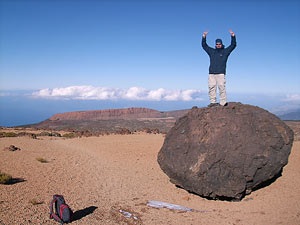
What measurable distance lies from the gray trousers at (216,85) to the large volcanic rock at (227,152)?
551 millimetres

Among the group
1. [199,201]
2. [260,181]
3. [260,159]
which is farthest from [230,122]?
[199,201]

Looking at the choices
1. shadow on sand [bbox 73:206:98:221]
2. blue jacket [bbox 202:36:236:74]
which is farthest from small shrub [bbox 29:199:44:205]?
blue jacket [bbox 202:36:236:74]

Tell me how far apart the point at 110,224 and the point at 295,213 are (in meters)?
5.07

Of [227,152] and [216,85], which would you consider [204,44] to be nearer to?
[216,85]

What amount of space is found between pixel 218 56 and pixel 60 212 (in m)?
7.27

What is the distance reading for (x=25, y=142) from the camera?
16.3 metres

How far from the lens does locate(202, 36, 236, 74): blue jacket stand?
9578 millimetres

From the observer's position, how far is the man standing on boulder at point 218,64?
31.5 ft

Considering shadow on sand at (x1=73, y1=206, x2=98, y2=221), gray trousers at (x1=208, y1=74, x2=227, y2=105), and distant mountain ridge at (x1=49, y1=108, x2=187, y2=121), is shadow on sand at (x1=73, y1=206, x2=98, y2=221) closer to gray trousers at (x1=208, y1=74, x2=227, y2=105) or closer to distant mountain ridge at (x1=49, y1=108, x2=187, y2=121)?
gray trousers at (x1=208, y1=74, x2=227, y2=105)

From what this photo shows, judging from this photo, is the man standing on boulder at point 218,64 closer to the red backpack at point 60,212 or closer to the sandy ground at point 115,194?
the sandy ground at point 115,194

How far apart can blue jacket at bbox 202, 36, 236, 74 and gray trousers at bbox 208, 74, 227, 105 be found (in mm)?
190

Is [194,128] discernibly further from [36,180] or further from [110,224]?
[36,180]

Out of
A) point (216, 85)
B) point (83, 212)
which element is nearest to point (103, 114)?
point (216, 85)

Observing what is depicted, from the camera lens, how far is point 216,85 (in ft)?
33.1
